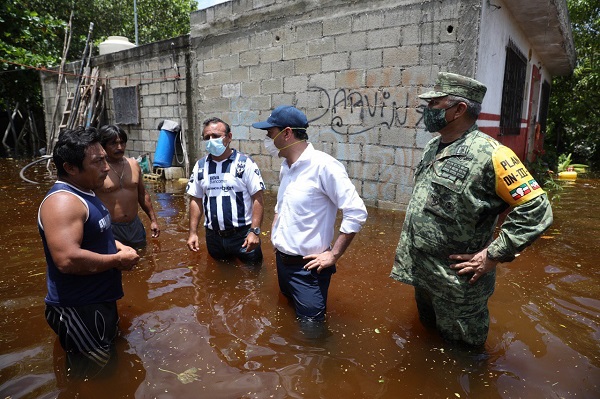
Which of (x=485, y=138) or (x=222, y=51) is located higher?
(x=222, y=51)

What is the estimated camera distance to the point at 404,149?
6102 mm

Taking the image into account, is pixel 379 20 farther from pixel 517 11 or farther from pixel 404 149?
pixel 517 11

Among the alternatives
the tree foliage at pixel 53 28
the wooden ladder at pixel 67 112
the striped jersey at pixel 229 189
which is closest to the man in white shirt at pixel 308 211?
the striped jersey at pixel 229 189

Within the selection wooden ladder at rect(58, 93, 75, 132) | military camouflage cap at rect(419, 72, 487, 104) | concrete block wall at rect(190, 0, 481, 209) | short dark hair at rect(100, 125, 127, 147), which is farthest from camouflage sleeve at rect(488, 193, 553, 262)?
wooden ladder at rect(58, 93, 75, 132)

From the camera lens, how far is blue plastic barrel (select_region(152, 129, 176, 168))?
31.3 feet

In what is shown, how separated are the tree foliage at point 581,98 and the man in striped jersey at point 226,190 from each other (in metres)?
14.5

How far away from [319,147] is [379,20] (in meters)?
2.22

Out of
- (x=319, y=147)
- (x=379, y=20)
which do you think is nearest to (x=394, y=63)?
(x=379, y=20)

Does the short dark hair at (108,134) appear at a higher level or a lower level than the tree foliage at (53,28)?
lower

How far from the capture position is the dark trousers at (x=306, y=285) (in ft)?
9.34

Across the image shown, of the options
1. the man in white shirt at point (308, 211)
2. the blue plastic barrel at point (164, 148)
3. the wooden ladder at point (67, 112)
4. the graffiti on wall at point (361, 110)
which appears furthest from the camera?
the wooden ladder at point (67, 112)

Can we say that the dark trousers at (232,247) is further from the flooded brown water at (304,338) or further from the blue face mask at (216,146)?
the blue face mask at (216,146)

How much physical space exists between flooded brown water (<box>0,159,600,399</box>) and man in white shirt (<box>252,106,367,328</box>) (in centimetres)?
43

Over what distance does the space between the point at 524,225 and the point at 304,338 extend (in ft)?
5.38
